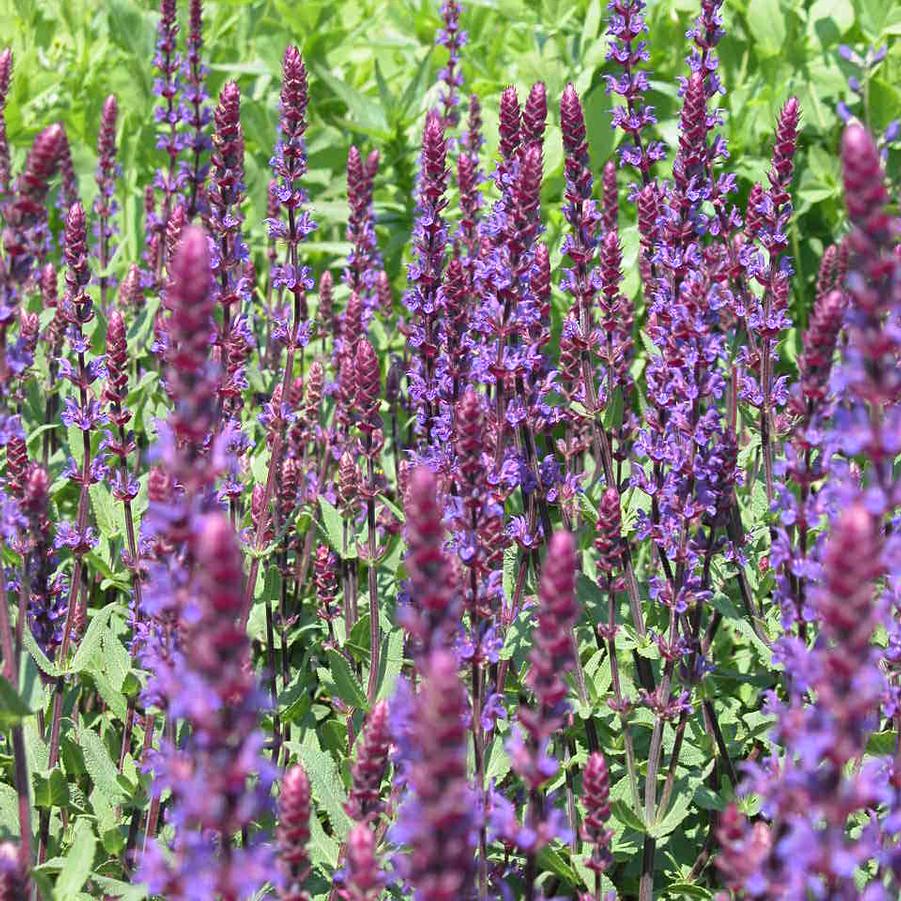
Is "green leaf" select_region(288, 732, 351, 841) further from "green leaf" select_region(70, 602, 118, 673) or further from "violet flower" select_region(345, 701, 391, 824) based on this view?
"green leaf" select_region(70, 602, 118, 673)

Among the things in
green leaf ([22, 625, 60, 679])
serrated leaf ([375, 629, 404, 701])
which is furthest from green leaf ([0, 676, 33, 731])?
serrated leaf ([375, 629, 404, 701])

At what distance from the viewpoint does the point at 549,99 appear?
31.0 ft

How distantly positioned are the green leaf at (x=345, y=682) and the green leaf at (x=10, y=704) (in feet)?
5.18

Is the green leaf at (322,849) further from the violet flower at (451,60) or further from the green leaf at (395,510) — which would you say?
the violet flower at (451,60)

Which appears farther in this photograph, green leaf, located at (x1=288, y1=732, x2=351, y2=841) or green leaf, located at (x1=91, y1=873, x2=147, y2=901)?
green leaf, located at (x1=288, y1=732, x2=351, y2=841)

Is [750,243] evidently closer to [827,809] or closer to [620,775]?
[620,775]

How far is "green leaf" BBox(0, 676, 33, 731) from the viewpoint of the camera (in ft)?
12.7

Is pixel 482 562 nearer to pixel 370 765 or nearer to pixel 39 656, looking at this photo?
pixel 370 765

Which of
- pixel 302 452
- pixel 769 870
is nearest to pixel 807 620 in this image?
pixel 769 870

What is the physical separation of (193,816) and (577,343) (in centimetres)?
317

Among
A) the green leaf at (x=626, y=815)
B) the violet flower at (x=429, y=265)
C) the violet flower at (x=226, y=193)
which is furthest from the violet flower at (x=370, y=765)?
the violet flower at (x=226, y=193)

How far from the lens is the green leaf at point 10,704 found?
3.86m

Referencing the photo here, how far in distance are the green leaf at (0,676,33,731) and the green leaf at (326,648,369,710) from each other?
5.18 feet

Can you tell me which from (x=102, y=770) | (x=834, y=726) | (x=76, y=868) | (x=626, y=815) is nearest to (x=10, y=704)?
(x=76, y=868)
